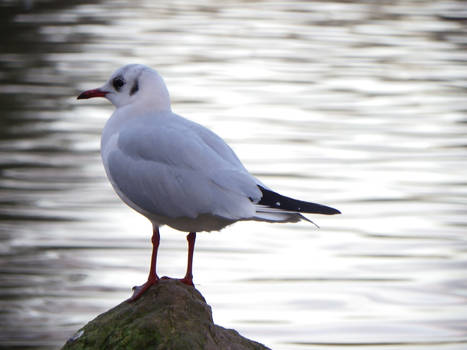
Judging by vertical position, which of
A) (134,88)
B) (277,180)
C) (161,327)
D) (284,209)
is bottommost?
(277,180)

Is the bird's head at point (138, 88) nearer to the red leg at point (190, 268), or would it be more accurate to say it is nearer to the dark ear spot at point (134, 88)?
the dark ear spot at point (134, 88)

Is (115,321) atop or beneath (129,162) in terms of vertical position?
beneath

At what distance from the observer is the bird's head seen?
5.38 metres

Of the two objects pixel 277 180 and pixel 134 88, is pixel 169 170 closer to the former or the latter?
pixel 134 88

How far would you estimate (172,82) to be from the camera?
16531 mm

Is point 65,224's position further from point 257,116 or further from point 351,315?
point 257,116

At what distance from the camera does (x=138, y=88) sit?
17.8 ft

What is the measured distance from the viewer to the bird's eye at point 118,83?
550cm

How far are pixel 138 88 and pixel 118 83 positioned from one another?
0.50 ft

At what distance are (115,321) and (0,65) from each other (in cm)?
1388

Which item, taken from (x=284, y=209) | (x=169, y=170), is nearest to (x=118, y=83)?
(x=169, y=170)

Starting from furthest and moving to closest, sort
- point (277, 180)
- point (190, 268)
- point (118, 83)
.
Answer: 1. point (277, 180)
2. point (118, 83)
3. point (190, 268)

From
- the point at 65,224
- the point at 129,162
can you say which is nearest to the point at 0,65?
the point at 65,224

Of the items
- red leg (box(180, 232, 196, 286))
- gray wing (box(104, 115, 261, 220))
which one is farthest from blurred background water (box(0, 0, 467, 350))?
gray wing (box(104, 115, 261, 220))
